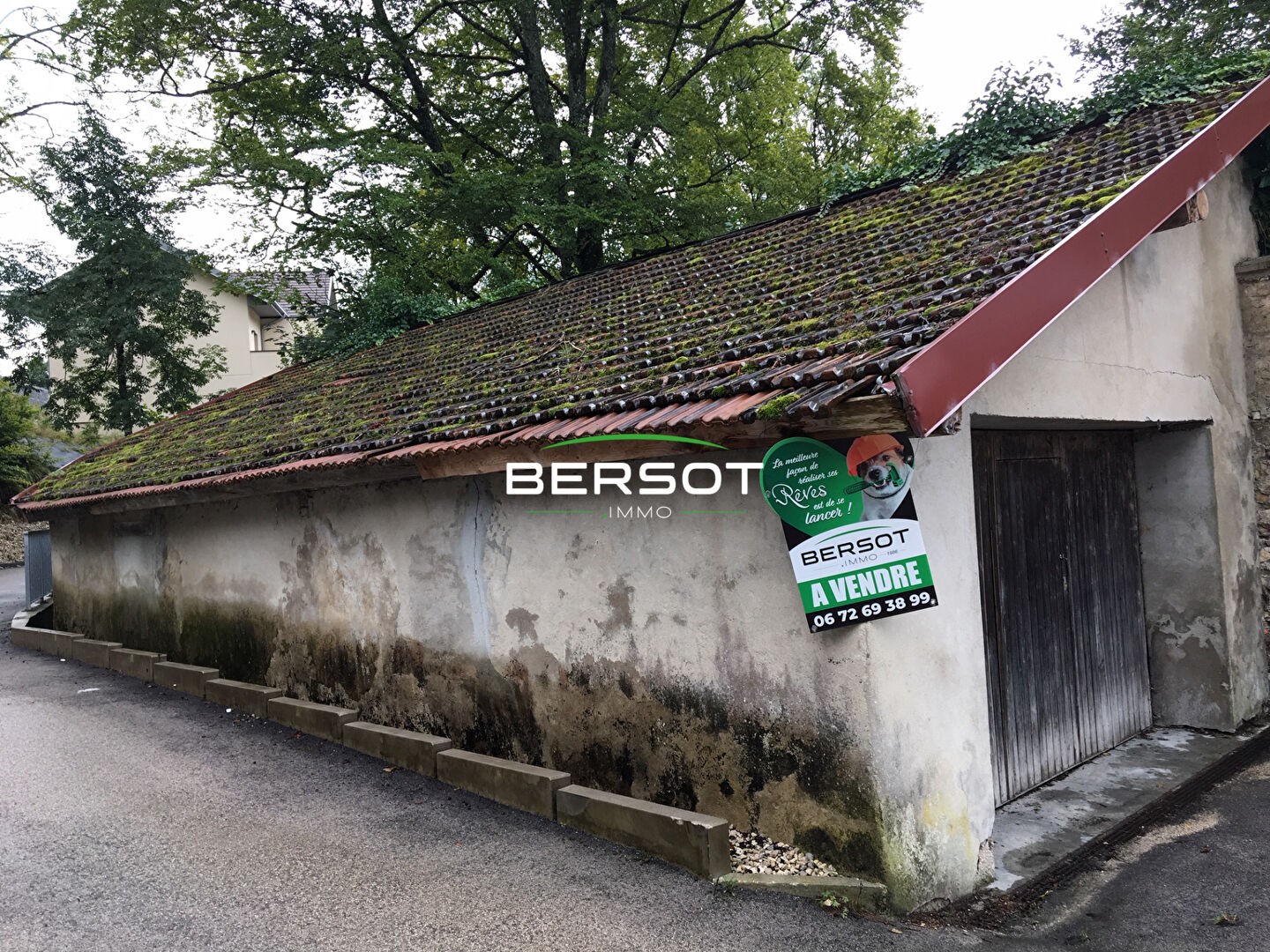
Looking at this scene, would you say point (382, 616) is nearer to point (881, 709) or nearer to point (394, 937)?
point (394, 937)

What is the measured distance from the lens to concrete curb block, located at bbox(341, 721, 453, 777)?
21.9ft

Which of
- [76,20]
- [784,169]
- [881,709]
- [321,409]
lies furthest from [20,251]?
[881,709]

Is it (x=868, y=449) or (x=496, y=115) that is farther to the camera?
(x=496, y=115)

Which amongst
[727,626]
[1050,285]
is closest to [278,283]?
[727,626]

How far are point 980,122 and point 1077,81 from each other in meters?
0.82

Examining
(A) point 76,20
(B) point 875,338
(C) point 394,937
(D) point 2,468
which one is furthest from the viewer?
(D) point 2,468

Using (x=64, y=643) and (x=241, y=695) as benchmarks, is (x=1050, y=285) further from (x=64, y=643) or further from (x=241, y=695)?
(x=64, y=643)

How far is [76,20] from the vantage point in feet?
57.6

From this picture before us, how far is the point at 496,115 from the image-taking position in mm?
18797

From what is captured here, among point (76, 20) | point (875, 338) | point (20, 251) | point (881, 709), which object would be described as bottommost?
point (881, 709)

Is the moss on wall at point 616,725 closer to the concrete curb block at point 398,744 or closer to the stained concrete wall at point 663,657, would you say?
the stained concrete wall at point 663,657

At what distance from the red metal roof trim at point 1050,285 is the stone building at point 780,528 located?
0.02 meters

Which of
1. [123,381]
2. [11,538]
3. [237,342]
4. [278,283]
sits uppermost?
[237,342]

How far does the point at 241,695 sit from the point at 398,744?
9.24ft
